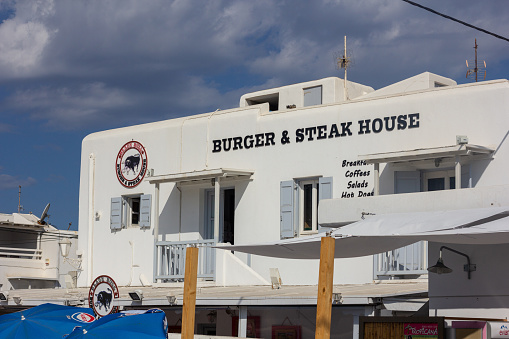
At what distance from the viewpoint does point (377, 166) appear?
15.8 m

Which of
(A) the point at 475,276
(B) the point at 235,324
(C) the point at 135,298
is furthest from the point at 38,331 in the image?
(A) the point at 475,276

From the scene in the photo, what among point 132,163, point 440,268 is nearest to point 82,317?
point 440,268

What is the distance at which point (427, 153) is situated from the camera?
48.9 ft

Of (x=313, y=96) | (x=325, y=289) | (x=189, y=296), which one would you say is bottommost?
(x=189, y=296)

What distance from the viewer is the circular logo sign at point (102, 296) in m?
15.1

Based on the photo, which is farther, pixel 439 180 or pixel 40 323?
pixel 439 180

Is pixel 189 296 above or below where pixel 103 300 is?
above

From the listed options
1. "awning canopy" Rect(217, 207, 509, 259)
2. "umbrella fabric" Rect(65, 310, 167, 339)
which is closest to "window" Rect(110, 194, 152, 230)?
"umbrella fabric" Rect(65, 310, 167, 339)

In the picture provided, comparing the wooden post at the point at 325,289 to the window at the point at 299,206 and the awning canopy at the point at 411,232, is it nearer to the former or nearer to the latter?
the awning canopy at the point at 411,232

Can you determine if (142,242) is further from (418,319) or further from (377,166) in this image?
(418,319)

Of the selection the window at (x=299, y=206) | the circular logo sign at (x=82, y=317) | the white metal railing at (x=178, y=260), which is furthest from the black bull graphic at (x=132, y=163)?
the circular logo sign at (x=82, y=317)

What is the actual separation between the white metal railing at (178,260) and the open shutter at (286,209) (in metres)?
1.60

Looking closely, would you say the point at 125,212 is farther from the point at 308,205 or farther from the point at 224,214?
the point at 308,205

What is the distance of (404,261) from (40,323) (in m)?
6.46
